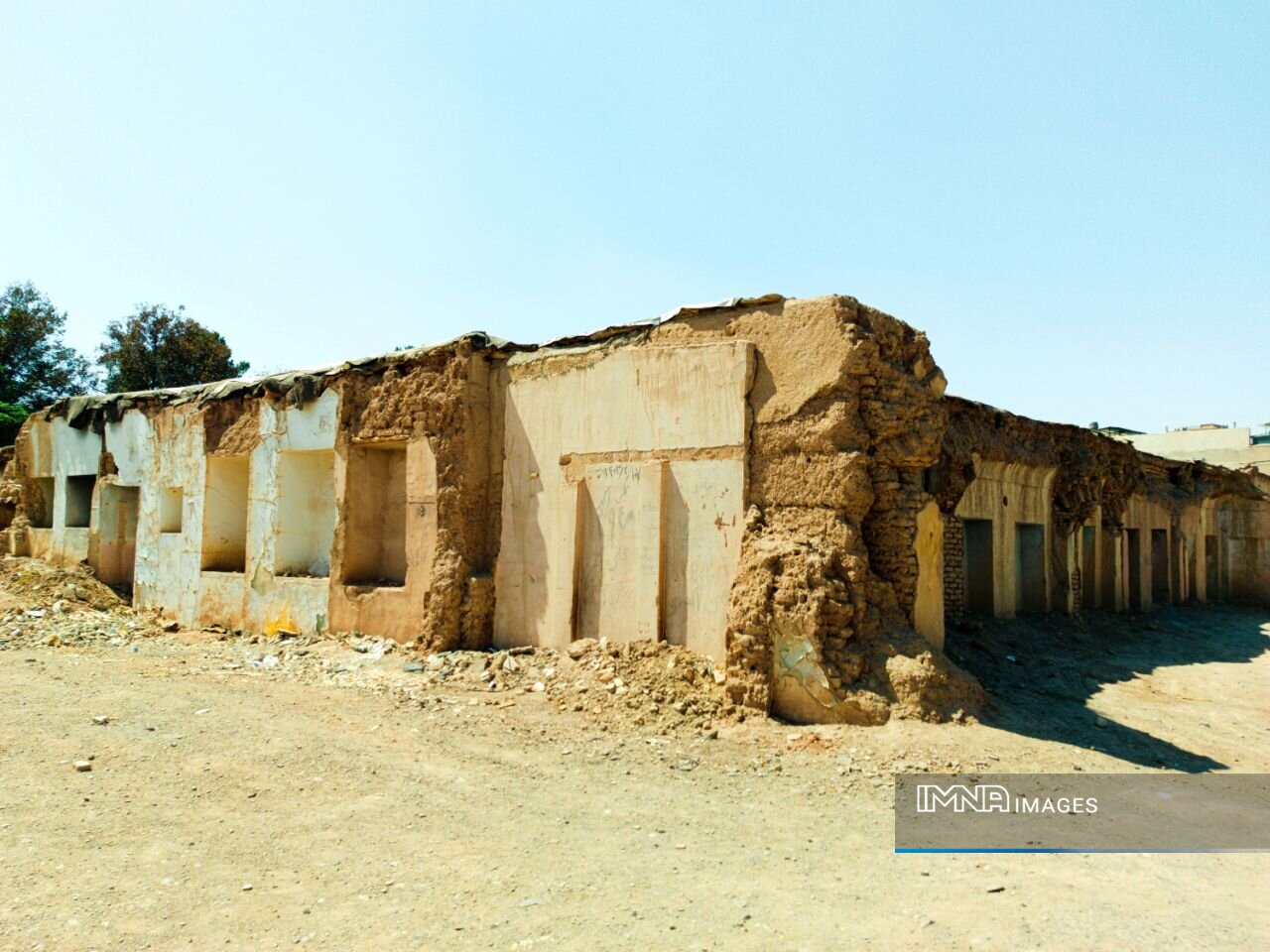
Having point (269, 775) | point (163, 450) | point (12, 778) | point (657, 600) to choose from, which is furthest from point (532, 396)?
point (163, 450)

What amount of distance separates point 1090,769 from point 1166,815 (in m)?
0.66

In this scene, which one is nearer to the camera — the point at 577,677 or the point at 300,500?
the point at 577,677

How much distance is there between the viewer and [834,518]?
6422mm

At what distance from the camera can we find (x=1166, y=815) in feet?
16.0

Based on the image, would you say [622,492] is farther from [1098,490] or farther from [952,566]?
[1098,490]

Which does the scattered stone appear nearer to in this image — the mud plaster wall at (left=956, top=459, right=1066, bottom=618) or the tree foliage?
the mud plaster wall at (left=956, top=459, right=1066, bottom=618)

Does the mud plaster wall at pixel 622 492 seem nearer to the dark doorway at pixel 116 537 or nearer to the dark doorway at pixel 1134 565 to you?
the dark doorway at pixel 116 537

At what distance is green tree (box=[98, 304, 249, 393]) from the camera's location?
2350 cm

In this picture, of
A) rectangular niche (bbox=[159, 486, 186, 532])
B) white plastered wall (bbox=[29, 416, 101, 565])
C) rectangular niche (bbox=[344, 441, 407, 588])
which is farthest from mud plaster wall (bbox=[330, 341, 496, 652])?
white plastered wall (bbox=[29, 416, 101, 565])

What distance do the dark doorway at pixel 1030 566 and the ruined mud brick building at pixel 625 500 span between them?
3 cm

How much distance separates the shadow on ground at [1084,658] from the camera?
631 cm

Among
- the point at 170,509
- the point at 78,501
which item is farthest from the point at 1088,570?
the point at 78,501

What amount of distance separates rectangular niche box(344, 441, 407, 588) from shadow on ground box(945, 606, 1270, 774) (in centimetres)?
598

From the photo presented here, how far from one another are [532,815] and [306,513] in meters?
6.72
